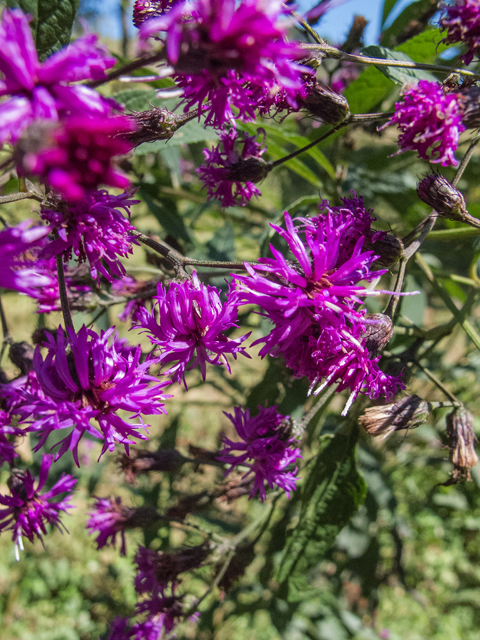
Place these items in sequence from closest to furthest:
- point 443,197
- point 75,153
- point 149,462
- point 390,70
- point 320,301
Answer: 1. point 75,153
2. point 320,301
3. point 443,197
4. point 390,70
5. point 149,462

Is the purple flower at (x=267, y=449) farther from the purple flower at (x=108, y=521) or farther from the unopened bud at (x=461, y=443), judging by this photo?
the purple flower at (x=108, y=521)

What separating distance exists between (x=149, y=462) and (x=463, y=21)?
1234 millimetres

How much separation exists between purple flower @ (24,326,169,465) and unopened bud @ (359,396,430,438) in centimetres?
38

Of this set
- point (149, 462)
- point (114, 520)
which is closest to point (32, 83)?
point (149, 462)

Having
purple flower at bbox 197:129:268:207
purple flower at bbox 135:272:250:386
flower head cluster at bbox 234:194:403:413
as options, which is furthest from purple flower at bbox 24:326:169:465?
purple flower at bbox 197:129:268:207

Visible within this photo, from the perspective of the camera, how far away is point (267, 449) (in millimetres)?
940

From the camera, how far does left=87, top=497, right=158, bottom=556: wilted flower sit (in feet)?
4.36

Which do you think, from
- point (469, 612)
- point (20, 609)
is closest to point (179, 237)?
point (20, 609)

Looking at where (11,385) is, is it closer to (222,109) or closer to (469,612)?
(222,109)

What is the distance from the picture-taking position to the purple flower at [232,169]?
0.98m

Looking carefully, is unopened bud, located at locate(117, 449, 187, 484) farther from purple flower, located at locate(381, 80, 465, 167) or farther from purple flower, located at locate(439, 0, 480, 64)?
purple flower, located at locate(439, 0, 480, 64)

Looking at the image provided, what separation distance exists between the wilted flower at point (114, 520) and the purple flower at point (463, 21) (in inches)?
52.0

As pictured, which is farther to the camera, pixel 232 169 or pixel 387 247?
pixel 232 169

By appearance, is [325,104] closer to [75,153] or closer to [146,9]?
[146,9]
